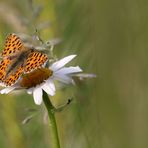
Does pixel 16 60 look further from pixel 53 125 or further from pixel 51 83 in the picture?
pixel 53 125

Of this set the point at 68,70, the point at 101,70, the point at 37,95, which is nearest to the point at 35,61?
the point at 37,95

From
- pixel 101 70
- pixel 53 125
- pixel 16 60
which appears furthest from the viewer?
pixel 101 70

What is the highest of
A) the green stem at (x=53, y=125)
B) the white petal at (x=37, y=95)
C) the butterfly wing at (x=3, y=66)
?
the butterfly wing at (x=3, y=66)

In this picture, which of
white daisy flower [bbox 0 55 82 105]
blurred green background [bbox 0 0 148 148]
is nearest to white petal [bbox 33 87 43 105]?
white daisy flower [bbox 0 55 82 105]

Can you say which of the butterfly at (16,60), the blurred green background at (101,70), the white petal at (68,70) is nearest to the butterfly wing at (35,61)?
the butterfly at (16,60)

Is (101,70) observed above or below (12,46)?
below

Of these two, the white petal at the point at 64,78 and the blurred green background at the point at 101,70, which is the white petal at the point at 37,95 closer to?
the white petal at the point at 64,78
